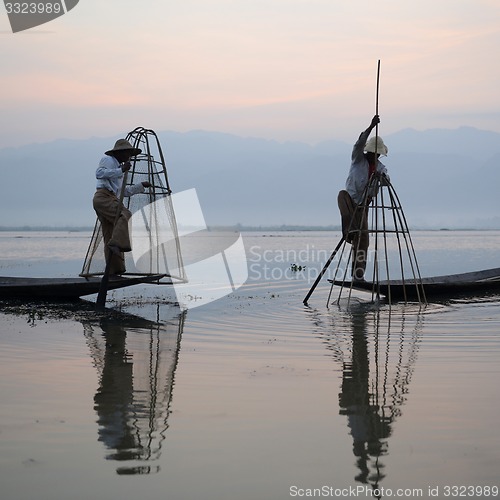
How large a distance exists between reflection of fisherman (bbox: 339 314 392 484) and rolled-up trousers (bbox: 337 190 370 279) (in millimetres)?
3907

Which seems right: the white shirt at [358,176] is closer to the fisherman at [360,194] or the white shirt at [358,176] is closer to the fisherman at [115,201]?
the fisherman at [360,194]

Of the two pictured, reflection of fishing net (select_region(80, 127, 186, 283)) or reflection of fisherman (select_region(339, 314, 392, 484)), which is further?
reflection of fishing net (select_region(80, 127, 186, 283))

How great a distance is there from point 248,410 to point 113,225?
5585mm

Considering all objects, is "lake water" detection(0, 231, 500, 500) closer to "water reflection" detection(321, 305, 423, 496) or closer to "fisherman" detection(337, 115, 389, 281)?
"water reflection" detection(321, 305, 423, 496)

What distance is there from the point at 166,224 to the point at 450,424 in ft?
23.4

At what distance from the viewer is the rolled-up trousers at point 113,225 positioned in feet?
28.9

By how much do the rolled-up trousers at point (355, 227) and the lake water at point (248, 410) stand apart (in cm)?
194

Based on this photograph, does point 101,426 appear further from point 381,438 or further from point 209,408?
point 381,438

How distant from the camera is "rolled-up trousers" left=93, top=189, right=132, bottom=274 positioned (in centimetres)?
881

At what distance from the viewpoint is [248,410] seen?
3.98 m

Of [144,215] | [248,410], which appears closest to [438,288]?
[144,215]

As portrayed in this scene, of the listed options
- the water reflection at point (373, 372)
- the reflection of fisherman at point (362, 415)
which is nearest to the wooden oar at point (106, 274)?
the water reflection at point (373, 372)

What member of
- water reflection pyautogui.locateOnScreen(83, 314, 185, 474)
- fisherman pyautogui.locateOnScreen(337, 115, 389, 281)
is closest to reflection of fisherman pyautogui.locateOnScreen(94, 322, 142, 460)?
water reflection pyautogui.locateOnScreen(83, 314, 185, 474)

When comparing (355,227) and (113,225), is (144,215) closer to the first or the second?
(113,225)
